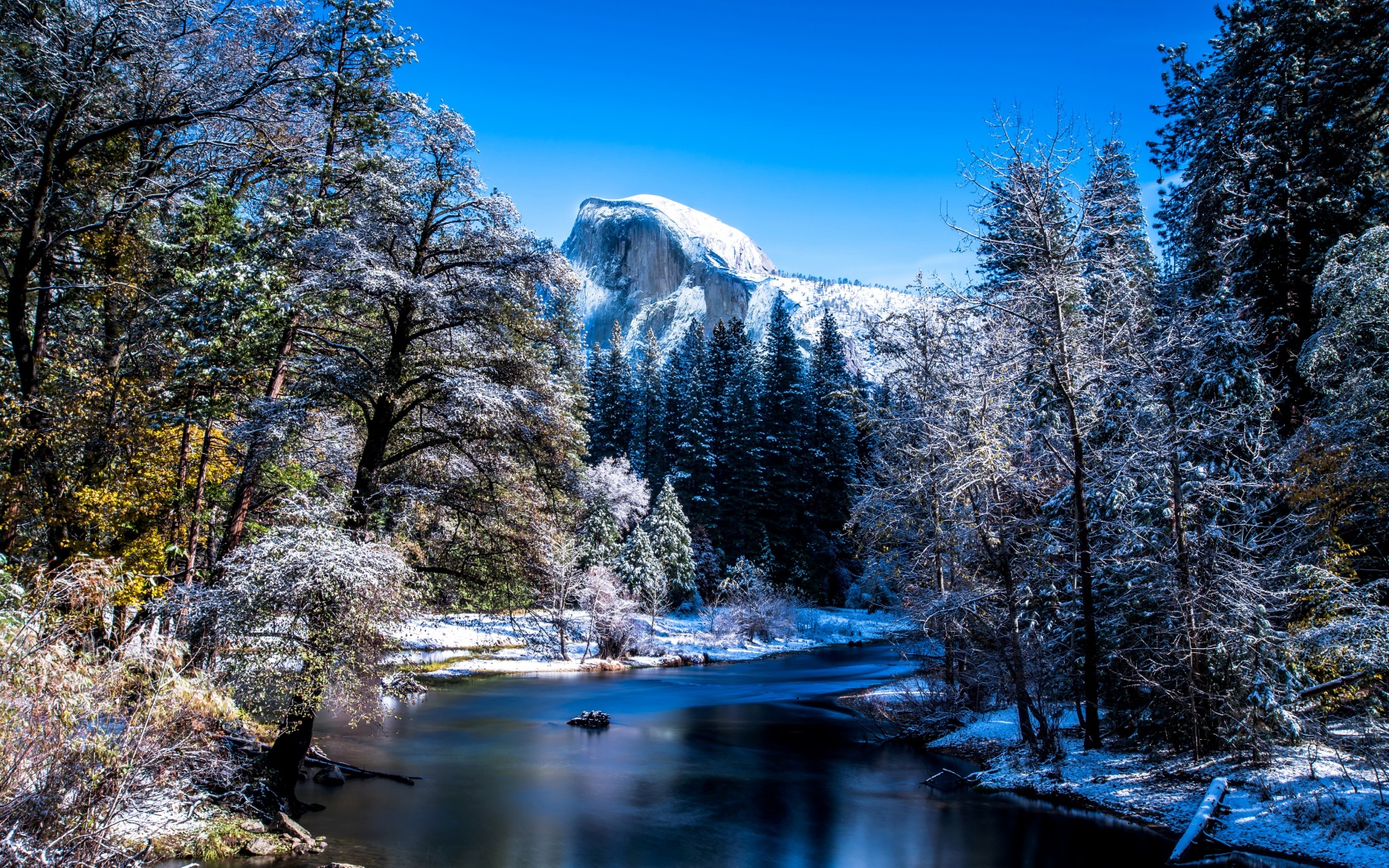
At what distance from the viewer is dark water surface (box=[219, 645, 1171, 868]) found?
35.8ft

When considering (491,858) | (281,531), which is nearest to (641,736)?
(491,858)

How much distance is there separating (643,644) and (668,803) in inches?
854

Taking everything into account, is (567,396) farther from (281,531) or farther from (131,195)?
(131,195)

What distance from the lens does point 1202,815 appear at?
10305 millimetres

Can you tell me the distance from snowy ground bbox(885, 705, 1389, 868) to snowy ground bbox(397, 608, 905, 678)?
8.05m

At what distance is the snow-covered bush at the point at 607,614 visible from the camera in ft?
104

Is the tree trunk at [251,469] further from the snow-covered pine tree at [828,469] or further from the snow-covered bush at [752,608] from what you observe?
the snow-covered pine tree at [828,469]

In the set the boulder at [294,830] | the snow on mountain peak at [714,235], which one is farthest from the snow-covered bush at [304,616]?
the snow on mountain peak at [714,235]

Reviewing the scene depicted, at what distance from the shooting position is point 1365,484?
35.7ft

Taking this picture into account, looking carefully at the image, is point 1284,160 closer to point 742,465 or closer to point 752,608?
point 752,608

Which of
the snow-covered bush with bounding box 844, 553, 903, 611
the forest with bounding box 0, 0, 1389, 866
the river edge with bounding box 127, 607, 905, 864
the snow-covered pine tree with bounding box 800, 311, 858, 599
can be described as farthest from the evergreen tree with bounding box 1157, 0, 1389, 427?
the snow-covered pine tree with bounding box 800, 311, 858, 599

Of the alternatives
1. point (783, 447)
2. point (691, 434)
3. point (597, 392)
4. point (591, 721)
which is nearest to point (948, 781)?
point (591, 721)

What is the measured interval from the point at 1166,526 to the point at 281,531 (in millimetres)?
14109

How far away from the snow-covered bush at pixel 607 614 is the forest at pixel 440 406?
17667mm
